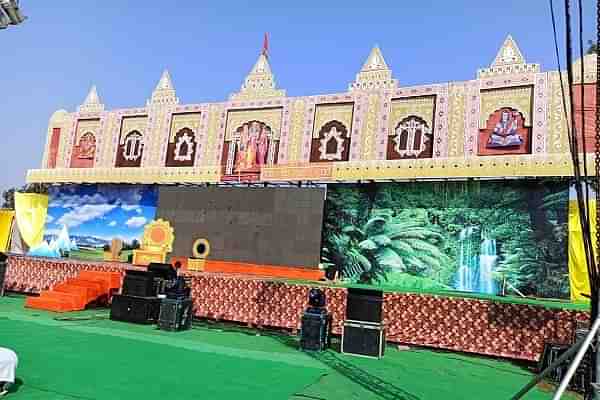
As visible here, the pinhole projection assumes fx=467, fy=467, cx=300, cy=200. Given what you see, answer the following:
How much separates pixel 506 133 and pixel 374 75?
4.73m

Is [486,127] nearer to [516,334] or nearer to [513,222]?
[513,222]

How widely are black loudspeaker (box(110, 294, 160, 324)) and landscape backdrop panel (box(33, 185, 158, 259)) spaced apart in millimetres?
9586

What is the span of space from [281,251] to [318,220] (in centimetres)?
150

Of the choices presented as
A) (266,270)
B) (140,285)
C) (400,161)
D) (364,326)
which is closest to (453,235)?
(400,161)

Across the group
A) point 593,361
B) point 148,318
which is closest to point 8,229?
point 148,318

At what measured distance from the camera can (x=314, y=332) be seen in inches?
292

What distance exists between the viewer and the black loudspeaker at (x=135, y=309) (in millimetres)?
8812

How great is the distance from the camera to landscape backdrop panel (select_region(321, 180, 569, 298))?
40.3ft

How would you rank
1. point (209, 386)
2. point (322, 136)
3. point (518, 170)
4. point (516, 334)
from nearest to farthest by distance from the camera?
point (209, 386)
point (516, 334)
point (518, 170)
point (322, 136)

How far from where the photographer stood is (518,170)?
12711 millimetres

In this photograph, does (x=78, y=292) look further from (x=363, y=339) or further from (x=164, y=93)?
(x=164, y=93)

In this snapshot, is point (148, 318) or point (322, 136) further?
point (322, 136)

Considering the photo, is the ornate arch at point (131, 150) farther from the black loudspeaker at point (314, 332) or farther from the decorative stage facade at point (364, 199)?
the black loudspeaker at point (314, 332)

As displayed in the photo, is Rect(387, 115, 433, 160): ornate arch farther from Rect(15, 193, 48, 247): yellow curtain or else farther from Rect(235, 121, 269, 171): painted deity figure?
Rect(15, 193, 48, 247): yellow curtain
